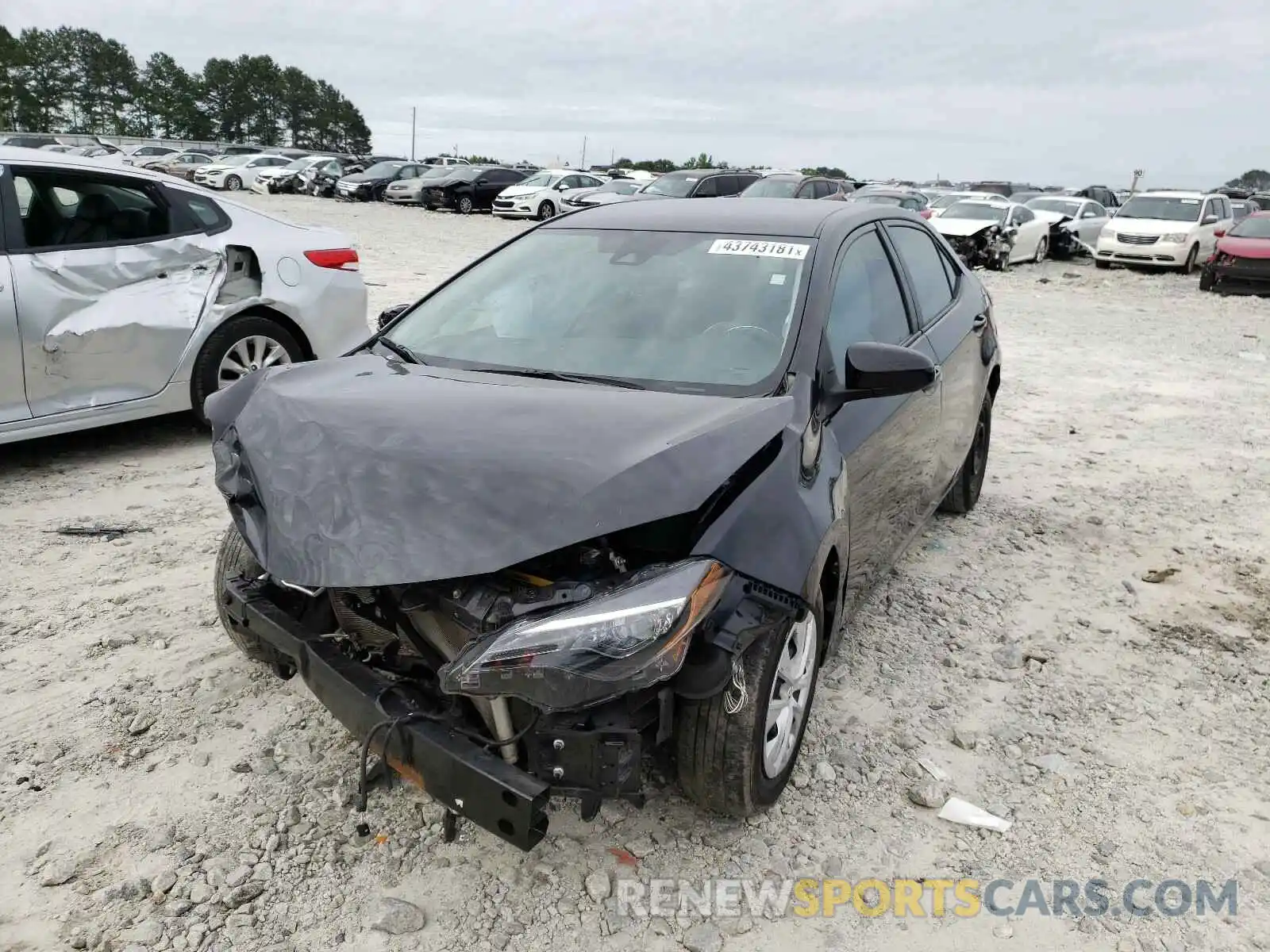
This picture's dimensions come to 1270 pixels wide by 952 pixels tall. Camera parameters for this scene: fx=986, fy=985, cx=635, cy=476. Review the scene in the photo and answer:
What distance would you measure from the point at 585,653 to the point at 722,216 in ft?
7.05

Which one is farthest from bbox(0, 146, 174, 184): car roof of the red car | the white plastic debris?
the red car

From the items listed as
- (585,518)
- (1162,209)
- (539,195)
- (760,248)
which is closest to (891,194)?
(1162,209)

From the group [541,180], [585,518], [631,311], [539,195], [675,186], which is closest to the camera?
[585,518]

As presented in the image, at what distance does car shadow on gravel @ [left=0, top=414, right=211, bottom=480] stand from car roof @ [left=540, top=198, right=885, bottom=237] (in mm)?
3086

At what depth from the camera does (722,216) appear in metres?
3.71

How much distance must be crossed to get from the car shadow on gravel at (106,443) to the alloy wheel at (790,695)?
4.35 meters

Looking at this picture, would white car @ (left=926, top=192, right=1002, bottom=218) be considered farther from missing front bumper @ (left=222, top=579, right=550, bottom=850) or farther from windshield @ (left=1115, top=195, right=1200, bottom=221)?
missing front bumper @ (left=222, top=579, right=550, bottom=850)

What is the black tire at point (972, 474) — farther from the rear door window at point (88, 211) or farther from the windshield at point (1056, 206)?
the windshield at point (1056, 206)

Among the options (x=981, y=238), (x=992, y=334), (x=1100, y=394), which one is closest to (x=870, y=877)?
(x=992, y=334)

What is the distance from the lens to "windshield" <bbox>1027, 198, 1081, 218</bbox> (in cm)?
2245

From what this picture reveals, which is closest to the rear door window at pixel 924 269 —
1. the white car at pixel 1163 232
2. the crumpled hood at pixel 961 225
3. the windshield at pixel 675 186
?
the crumpled hood at pixel 961 225

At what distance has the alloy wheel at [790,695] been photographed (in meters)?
2.61

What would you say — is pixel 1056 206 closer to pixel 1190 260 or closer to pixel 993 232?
pixel 1190 260

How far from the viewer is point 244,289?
5.66m
